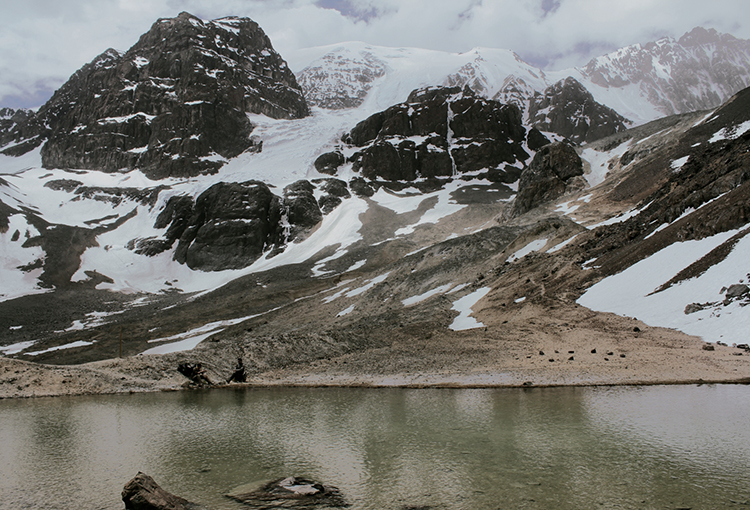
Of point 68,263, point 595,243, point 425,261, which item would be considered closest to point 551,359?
point 595,243

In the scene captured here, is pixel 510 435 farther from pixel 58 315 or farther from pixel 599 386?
pixel 58 315

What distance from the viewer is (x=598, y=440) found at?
10031 millimetres

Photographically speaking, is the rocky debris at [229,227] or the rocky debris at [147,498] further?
the rocky debris at [229,227]

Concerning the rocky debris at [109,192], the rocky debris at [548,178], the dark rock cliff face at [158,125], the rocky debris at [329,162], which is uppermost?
the dark rock cliff face at [158,125]

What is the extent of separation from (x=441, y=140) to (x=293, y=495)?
169488 mm

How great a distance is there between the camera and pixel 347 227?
115875mm

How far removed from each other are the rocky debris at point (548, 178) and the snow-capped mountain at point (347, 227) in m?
0.47

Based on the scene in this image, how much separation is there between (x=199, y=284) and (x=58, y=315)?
34787 mm

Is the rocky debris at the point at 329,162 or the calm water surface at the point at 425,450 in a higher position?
the rocky debris at the point at 329,162

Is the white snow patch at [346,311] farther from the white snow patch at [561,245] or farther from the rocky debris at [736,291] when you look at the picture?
the rocky debris at [736,291]

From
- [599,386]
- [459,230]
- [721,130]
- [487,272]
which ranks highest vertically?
[721,130]

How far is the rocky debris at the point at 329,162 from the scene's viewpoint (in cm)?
16538

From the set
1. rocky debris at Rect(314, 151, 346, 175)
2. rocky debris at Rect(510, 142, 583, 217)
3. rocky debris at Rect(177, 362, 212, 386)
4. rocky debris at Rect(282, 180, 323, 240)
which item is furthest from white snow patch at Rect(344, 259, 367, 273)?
rocky debris at Rect(314, 151, 346, 175)

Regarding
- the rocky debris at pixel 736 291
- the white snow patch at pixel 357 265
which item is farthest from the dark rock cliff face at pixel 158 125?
the rocky debris at pixel 736 291
